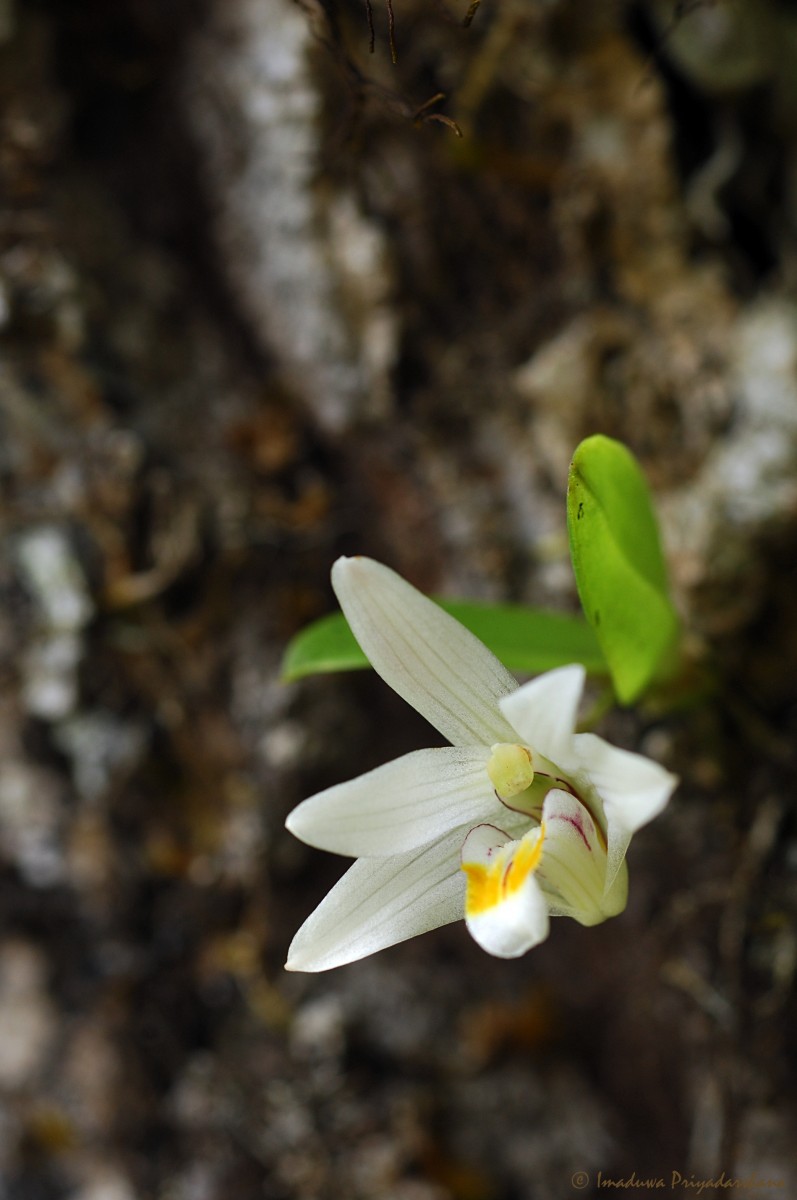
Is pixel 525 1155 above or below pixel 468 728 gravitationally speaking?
below

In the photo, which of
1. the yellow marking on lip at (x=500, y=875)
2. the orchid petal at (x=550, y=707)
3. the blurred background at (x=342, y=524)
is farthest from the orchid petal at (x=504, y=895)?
the blurred background at (x=342, y=524)

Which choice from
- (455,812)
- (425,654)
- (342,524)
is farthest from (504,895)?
(342,524)

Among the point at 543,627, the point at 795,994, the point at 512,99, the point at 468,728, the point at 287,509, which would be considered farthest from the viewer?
the point at 287,509

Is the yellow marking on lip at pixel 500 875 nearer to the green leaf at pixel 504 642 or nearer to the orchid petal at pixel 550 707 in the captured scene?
the orchid petal at pixel 550 707

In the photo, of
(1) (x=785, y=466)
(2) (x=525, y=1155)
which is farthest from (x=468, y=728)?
(2) (x=525, y=1155)

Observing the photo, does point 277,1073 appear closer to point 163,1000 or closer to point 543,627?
point 163,1000

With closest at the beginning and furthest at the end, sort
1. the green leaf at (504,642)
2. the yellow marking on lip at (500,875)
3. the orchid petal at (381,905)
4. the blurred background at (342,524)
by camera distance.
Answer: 1. the yellow marking on lip at (500,875)
2. the orchid petal at (381,905)
3. the green leaf at (504,642)
4. the blurred background at (342,524)
